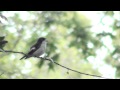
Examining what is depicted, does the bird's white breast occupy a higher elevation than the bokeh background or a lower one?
lower

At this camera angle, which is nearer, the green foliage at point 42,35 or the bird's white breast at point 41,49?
the bird's white breast at point 41,49

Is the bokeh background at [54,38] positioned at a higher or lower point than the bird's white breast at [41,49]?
higher

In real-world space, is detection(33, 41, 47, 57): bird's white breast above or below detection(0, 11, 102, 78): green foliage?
below

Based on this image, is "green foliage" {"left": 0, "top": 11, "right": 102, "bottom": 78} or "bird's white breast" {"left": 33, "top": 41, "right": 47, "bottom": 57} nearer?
"bird's white breast" {"left": 33, "top": 41, "right": 47, "bottom": 57}

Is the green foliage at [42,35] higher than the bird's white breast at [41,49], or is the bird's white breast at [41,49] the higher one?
the green foliage at [42,35]

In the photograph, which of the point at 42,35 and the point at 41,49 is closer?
the point at 41,49

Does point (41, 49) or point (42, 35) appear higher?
point (42, 35)
